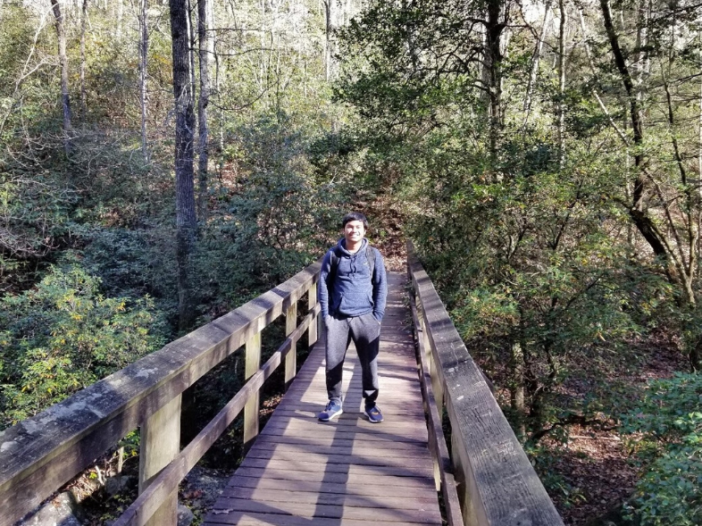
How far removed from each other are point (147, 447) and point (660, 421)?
3981 millimetres

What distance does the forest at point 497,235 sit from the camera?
574cm

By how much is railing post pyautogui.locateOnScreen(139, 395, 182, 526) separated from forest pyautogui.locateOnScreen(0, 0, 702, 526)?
121 inches

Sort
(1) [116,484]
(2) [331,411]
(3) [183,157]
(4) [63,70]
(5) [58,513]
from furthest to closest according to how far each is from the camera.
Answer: (4) [63,70], (3) [183,157], (1) [116,484], (5) [58,513], (2) [331,411]

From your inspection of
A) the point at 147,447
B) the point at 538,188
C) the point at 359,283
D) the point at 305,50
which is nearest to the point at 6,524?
the point at 147,447

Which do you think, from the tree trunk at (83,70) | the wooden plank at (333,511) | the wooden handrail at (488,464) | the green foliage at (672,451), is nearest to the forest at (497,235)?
the green foliage at (672,451)

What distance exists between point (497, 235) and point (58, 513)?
6.17 m

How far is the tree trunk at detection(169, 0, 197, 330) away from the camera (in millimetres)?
9219

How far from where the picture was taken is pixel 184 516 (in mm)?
5086

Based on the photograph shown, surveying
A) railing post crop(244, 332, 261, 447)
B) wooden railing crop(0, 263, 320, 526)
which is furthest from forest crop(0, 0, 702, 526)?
wooden railing crop(0, 263, 320, 526)

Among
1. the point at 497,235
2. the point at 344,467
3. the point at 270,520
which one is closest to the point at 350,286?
the point at 344,467

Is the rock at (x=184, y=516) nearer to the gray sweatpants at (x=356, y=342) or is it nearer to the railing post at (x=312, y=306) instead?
the railing post at (x=312, y=306)

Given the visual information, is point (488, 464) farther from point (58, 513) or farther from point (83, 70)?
point (83, 70)

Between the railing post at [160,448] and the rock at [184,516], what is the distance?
3505mm

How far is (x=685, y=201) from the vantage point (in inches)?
341
